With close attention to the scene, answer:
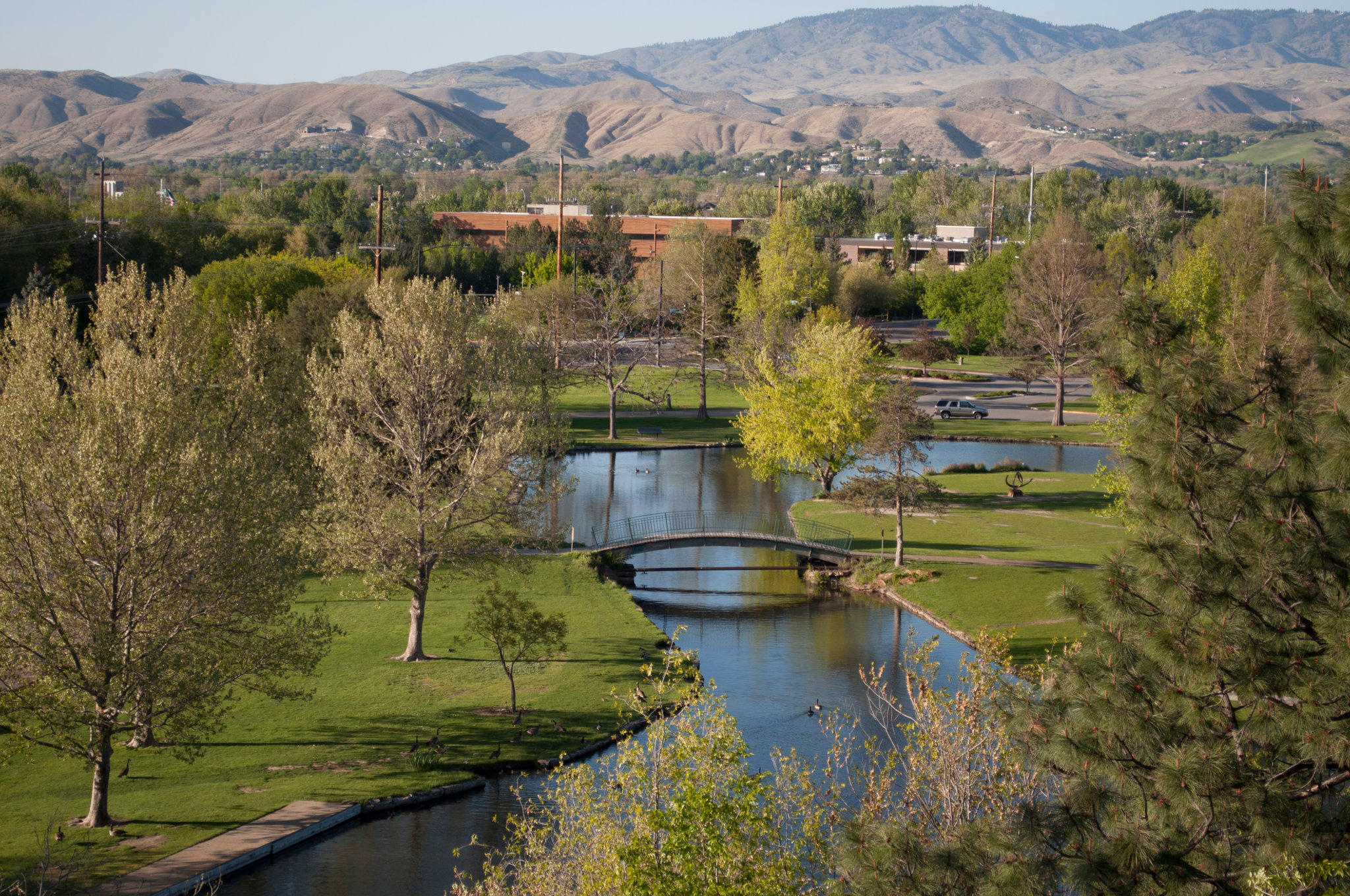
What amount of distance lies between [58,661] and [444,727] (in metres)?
9.85

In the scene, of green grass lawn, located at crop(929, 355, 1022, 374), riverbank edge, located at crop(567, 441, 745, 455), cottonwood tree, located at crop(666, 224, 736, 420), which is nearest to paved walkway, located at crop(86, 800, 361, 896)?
riverbank edge, located at crop(567, 441, 745, 455)

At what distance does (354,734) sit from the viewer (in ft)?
92.5

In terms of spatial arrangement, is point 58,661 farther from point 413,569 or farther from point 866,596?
point 866,596

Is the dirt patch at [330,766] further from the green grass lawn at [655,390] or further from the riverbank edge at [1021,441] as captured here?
the riverbank edge at [1021,441]

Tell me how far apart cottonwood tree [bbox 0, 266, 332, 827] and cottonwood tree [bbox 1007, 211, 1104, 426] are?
5830 cm

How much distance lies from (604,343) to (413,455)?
35315 millimetres

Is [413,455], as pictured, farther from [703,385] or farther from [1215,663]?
[703,385]

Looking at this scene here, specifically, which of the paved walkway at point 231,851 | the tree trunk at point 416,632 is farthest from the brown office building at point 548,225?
the paved walkway at point 231,851

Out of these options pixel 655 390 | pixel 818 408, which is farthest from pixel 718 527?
pixel 655 390

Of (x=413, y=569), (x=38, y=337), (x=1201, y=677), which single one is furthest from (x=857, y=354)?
(x=1201, y=677)

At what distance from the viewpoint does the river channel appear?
22.7m

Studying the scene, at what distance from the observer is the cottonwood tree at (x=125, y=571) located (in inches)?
846

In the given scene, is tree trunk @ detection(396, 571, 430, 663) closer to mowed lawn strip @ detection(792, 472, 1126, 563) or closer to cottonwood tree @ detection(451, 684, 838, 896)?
cottonwood tree @ detection(451, 684, 838, 896)

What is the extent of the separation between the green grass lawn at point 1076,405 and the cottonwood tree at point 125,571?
211 feet
